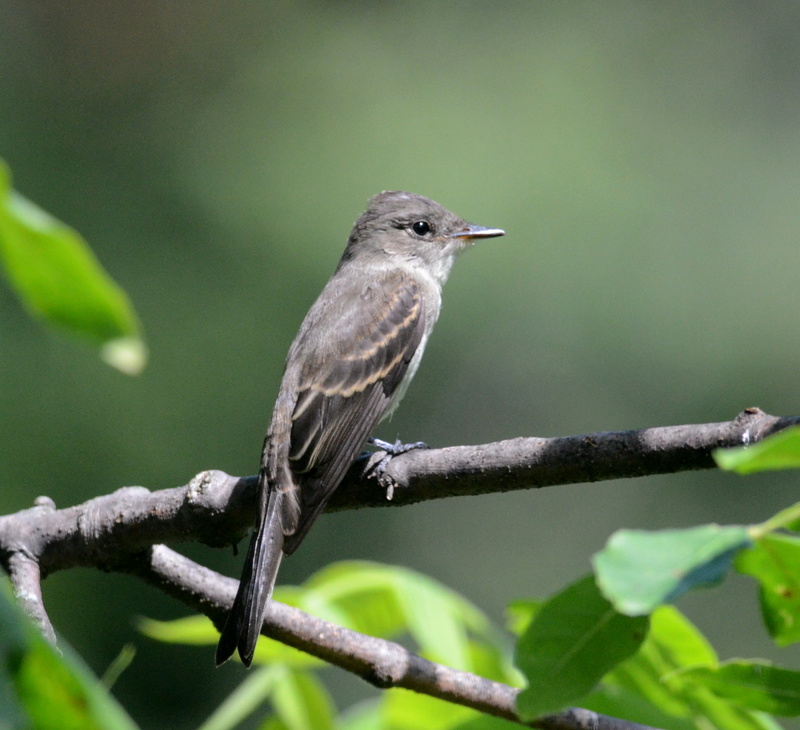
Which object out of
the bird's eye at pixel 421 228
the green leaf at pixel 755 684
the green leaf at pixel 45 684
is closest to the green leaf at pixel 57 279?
the green leaf at pixel 45 684

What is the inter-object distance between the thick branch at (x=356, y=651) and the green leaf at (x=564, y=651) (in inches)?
24.6

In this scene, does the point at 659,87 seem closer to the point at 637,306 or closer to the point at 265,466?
the point at 637,306

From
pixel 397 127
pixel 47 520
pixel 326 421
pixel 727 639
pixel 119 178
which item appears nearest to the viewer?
pixel 47 520

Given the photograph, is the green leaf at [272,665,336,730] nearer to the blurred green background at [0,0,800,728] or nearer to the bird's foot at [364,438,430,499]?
the bird's foot at [364,438,430,499]

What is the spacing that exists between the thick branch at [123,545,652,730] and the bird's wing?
488 mm

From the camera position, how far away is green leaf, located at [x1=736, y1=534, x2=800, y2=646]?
115 centimetres

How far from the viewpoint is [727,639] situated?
452 inches

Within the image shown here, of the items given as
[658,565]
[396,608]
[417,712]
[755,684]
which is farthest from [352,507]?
[658,565]

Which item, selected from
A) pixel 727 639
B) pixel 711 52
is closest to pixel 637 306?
pixel 727 639

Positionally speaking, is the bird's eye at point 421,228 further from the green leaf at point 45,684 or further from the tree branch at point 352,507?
the green leaf at point 45,684

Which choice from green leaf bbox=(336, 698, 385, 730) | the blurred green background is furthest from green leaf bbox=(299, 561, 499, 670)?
the blurred green background

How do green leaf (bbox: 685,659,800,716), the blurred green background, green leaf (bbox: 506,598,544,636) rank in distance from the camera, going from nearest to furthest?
1. green leaf (bbox: 685,659,800,716)
2. green leaf (bbox: 506,598,544,636)
3. the blurred green background

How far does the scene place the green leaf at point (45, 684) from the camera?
63cm

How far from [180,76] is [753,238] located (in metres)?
10.4
